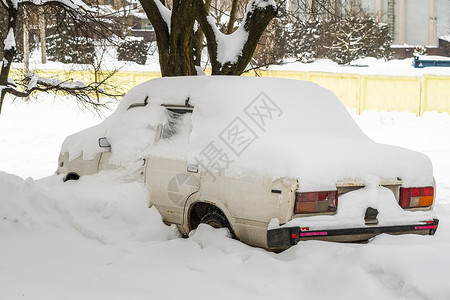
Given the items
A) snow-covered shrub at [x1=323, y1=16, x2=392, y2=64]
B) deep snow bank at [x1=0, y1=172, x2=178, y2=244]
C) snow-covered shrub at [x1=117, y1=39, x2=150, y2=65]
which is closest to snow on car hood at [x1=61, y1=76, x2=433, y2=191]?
deep snow bank at [x1=0, y1=172, x2=178, y2=244]

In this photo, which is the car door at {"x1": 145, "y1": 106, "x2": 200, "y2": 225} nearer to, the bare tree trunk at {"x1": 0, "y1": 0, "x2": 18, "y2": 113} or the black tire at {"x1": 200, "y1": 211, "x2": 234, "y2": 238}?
the black tire at {"x1": 200, "y1": 211, "x2": 234, "y2": 238}

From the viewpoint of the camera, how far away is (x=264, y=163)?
4.75 metres

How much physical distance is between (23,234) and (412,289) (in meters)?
3.42

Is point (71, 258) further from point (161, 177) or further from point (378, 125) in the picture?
point (378, 125)

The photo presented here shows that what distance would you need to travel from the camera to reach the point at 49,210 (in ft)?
18.7

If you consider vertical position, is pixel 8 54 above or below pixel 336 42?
below

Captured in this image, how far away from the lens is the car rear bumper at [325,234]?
4535mm

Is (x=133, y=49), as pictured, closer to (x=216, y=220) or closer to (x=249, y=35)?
(x=249, y=35)

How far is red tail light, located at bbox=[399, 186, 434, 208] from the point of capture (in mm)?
4996

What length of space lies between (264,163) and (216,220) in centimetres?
80

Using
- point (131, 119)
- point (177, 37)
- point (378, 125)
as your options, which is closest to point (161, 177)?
point (131, 119)

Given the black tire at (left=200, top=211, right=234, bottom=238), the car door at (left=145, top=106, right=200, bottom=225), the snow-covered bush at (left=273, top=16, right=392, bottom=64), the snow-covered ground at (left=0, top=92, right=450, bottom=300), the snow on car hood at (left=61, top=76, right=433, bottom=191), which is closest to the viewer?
the snow-covered ground at (left=0, top=92, right=450, bottom=300)

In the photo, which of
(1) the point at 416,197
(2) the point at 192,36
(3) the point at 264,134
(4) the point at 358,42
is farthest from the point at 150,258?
(4) the point at 358,42

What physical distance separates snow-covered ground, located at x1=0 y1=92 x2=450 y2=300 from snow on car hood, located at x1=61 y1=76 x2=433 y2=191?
0.54 meters
